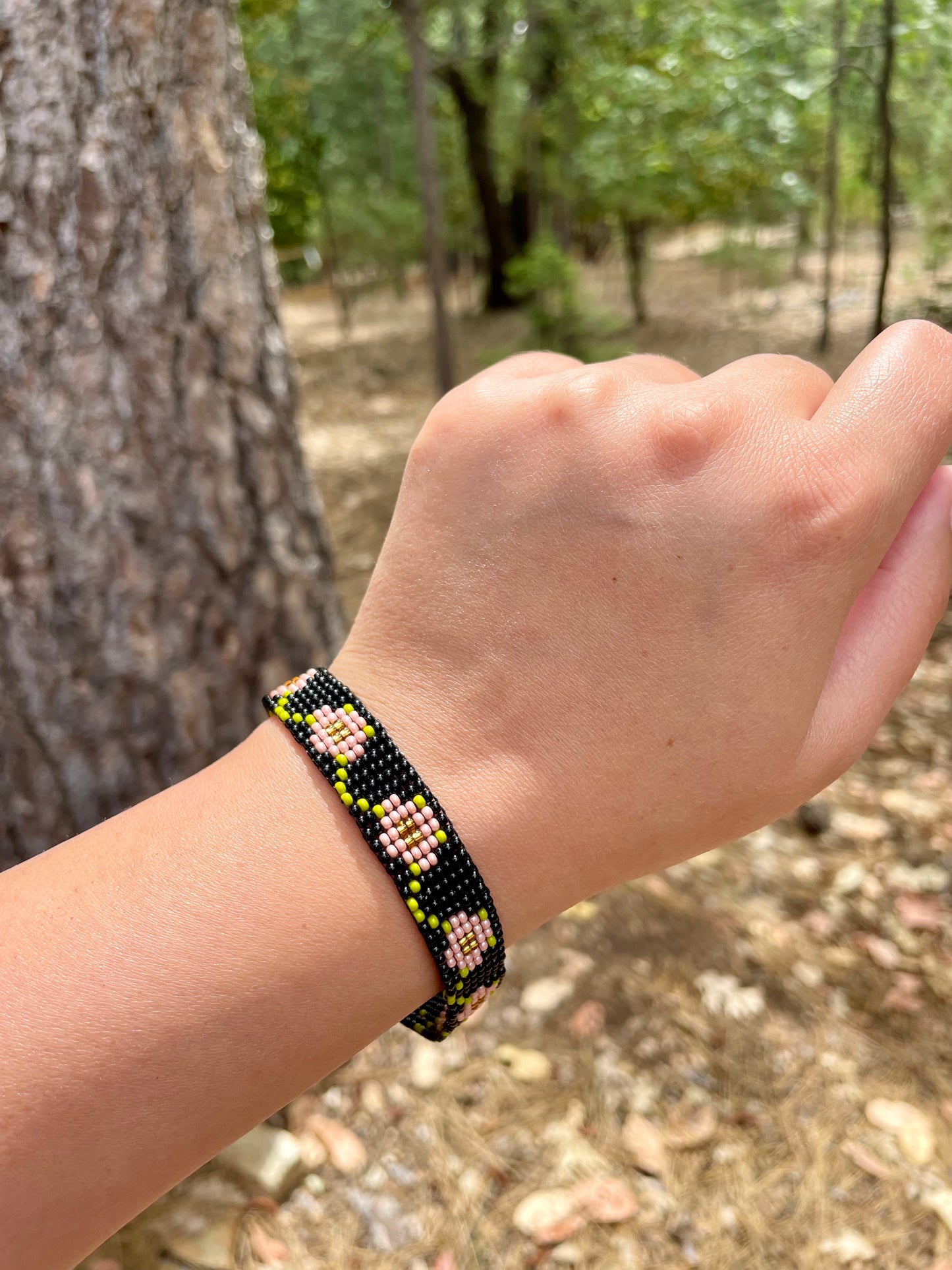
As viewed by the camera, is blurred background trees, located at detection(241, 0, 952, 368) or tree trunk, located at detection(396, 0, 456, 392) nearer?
blurred background trees, located at detection(241, 0, 952, 368)

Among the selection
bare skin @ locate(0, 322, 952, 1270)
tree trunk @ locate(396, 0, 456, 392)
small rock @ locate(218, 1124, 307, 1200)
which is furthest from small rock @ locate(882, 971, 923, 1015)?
tree trunk @ locate(396, 0, 456, 392)

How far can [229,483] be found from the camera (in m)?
1.32

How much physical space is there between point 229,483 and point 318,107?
8642mm

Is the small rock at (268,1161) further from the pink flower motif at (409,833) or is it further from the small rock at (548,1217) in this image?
the pink flower motif at (409,833)

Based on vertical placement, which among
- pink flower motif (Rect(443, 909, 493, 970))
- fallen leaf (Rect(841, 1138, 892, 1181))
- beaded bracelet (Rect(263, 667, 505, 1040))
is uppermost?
beaded bracelet (Rect(263, 667, 505, 1040))

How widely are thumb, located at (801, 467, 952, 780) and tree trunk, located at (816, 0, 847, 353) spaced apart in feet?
0.82

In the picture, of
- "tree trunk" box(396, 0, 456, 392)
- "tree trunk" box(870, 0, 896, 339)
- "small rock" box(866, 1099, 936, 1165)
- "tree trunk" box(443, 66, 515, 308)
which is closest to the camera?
"tree trunk" box(870, 0, 896, 339)

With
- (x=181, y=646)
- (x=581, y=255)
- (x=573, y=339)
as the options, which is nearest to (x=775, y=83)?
(x=181, y=646)

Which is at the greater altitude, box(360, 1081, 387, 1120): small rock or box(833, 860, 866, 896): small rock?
box(833, 860, 866, 896): small rock

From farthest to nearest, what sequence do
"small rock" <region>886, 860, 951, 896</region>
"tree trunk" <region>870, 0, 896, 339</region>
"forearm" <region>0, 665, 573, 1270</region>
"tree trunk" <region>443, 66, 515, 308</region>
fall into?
1. "tree trunk" <region>443, 66, 515, 308</region>
2. "small rock" <region>886, 860, 951, 896</region>
3. "tree trunk" <region>870, 0, 896, 339</region>
4. "forearm" <region>0, 665, 573, 1270</region>

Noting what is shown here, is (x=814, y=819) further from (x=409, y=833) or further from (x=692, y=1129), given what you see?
(x=409, y=833)

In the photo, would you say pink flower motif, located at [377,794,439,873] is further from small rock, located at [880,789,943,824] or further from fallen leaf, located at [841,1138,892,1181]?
small rock, located at [880,789,943,824]

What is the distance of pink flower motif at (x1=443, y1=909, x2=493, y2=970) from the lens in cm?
50

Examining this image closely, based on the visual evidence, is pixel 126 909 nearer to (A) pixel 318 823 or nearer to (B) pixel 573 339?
(A) pixel 318 823
